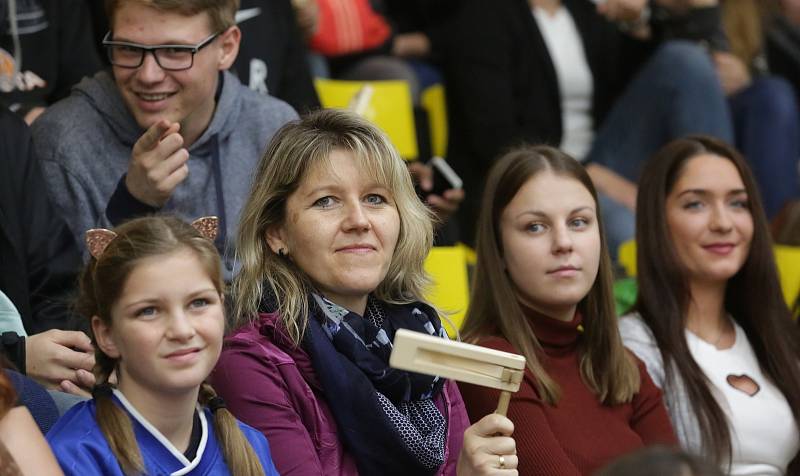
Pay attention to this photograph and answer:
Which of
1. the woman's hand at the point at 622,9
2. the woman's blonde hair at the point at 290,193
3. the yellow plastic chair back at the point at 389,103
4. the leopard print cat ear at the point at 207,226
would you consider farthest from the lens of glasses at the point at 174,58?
the woman's hand at the point at 622,9

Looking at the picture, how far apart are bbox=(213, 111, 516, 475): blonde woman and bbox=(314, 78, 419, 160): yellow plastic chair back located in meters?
1.77

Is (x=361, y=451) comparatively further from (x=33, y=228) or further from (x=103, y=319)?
(x=33, y=228)

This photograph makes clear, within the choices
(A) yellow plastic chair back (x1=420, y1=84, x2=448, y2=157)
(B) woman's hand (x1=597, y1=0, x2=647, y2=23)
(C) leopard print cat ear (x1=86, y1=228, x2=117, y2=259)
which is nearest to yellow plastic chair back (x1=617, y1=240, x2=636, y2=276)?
(A) yellow plastic chair back (x1=420, y1=84, x2=448, y2=157)

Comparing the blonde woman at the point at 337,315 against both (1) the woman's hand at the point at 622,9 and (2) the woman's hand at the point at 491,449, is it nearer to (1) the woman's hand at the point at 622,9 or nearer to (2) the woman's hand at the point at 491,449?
(2) the woman's hand at the point at 491,449

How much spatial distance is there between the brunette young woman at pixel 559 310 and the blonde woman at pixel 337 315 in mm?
315

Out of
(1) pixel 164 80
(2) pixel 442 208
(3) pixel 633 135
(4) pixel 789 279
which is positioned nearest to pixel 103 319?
(1) pixel 164 80

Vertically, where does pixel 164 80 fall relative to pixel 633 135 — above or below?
above

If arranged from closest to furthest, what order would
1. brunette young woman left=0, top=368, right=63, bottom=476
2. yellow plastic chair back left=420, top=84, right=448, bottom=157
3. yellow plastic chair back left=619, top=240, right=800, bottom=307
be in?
brunette young woman left=0, top=368, right=63, bottom=476, yellow plastic chair back left=619, top=240, right=800, bottom=307, yellow plastic chair back left=420, top=84, right=448, bottom=157

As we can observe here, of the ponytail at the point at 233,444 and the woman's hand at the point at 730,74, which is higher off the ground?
the ponytail at the point at 233,444

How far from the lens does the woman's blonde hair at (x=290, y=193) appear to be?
8.34 ft

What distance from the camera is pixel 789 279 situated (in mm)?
3977

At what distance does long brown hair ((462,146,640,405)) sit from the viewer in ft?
9.76

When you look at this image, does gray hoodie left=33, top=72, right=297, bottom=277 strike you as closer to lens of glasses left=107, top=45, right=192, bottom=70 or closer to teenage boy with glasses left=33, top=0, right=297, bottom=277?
teenage boy with glasses left=33, top=0, right=297, bottom=277

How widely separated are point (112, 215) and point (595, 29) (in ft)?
8.59
